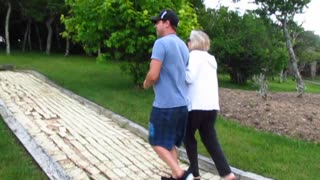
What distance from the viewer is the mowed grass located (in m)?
5.47

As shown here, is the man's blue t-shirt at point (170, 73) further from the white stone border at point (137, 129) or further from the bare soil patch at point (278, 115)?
the bare soil patch at point (278, 115)

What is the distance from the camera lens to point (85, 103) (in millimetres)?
11078

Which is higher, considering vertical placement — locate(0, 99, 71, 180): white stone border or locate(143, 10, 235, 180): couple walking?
locate(143, 10, 235, 180): couple walking

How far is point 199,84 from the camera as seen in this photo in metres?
5.01

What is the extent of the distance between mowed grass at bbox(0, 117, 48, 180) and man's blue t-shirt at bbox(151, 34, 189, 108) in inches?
75.5

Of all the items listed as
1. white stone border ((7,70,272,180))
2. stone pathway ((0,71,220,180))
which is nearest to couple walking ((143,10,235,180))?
white stone border ((7,70,272,180))

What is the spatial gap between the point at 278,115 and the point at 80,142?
160 inches

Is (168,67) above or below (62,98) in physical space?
above

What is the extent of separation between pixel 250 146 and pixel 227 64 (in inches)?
485

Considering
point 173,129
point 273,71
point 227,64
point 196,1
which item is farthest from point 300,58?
point 173,129

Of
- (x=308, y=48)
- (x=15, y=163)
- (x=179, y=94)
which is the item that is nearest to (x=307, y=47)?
(x=308, y=48)

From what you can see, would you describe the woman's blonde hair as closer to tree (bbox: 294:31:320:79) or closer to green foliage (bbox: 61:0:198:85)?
green foliage (bbox: 61:0:198:85)

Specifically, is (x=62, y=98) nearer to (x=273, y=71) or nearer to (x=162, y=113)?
(x=162, y=113)

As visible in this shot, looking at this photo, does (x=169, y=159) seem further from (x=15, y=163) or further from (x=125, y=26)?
(x=125, y=26)
